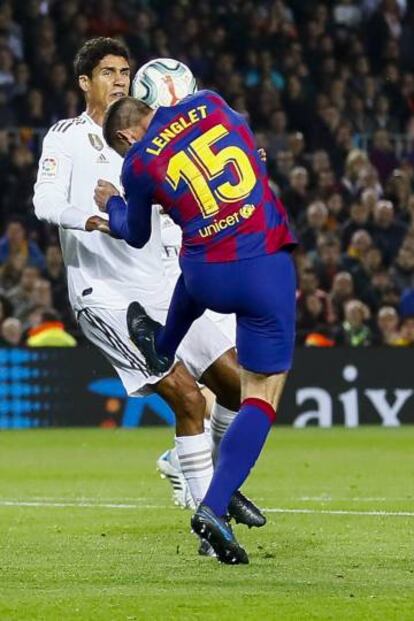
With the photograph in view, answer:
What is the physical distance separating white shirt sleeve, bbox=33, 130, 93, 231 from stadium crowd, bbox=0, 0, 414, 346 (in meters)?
9.03

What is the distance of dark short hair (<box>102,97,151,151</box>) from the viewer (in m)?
7.93

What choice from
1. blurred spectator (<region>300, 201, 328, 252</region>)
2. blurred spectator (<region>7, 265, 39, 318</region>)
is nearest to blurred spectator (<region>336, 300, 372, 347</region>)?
blurred spectator (<region>300, 201, 328, 252</region>)

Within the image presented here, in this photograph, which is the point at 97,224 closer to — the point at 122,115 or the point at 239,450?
the point at 122,115

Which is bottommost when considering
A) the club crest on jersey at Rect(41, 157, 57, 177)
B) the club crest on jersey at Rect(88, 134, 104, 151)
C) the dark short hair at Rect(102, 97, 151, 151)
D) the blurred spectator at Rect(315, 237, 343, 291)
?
the blurred spectator at Rect(315, 237, 343, 291)

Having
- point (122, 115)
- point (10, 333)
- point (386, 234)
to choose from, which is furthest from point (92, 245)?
point (386, 234)

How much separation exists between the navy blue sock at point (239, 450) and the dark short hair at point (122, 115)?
1352 mm

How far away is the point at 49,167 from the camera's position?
30.5 ft

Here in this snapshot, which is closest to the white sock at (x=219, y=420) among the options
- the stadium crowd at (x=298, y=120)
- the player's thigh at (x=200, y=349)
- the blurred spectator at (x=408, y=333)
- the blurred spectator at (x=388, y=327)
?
the player's thigh at (x=200, y=349)

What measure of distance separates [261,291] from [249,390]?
451mm

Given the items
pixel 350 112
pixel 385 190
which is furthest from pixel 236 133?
pixel 350 112

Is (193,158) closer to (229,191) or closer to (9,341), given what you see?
(229,191)

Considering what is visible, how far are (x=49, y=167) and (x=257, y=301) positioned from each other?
6.80 feet

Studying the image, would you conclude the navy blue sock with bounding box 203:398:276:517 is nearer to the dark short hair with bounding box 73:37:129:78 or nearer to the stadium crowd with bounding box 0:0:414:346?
the dark short hair with bounding box 73:37:129:78

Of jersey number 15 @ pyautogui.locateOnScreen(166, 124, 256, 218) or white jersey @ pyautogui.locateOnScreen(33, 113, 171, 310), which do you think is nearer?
jersey number 15 @ pyautogui.locateOnScreen(166, 124, 256, 218)
